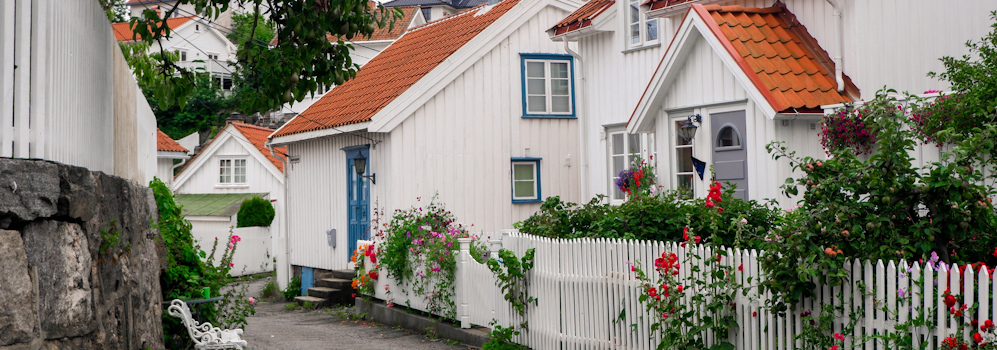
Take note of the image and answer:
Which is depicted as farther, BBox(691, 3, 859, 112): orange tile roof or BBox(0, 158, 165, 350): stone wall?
BBox(691, 3, 859, 112): orange tile roof

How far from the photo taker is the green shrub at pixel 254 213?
30672mm

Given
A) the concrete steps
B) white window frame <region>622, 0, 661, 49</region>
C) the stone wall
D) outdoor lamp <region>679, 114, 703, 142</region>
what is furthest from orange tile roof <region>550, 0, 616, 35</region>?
the stone wall

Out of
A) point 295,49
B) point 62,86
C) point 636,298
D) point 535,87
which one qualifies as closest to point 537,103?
point 535,87

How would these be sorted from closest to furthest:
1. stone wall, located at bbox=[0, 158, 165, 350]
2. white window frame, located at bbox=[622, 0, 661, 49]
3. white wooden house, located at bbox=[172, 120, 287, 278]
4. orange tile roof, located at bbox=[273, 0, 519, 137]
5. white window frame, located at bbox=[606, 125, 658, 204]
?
stone wall, located at bbox=[0, 158, 165, 350] < white window frame, located at bbox=[606, 125, 658, 204] < white window frame, located at bbox=[622, 0, 661, 49] < orange tile roof, located at bbox=[273, 0, 519, 137] < white wooden house, located at bbox=[172, 120, 287, 278]

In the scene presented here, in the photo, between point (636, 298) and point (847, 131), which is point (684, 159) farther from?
point (636, 298)

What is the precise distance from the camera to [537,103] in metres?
17.4

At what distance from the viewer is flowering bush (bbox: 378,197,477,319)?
12.0m

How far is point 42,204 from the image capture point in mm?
3914

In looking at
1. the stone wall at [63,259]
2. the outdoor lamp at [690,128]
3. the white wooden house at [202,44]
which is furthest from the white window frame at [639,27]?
the white wooden house at [202,44]

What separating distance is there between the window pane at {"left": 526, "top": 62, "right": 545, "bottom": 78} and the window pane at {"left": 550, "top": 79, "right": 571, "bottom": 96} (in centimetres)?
27

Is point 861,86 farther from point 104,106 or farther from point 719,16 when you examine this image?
point 104,106

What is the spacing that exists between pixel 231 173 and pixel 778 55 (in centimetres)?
2784

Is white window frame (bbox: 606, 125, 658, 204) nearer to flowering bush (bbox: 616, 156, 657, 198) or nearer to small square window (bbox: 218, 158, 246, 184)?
flowering bush (bbox: 616, 156, 657, 198)

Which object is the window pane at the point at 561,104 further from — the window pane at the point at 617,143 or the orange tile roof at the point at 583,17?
the window pane at the point at 617,143
